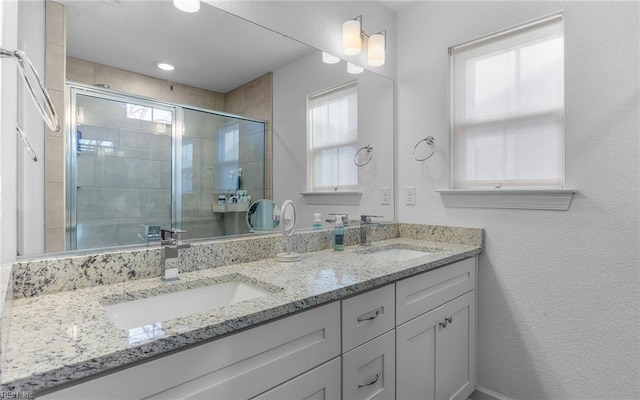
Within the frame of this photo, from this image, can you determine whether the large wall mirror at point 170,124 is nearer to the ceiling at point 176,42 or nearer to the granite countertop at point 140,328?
the ceiling at point 176,42

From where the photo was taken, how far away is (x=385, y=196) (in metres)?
2.27

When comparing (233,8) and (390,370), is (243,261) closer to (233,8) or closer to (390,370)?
(390,370)

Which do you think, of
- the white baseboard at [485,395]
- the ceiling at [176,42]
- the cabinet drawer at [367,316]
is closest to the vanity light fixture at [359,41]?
the ceiling at [176,42]

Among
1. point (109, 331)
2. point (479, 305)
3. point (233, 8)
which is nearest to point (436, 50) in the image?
point (233, 8)

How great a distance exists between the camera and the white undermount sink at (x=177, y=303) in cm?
100

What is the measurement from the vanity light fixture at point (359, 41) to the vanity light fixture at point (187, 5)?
858mm

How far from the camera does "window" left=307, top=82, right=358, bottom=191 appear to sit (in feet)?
6.07

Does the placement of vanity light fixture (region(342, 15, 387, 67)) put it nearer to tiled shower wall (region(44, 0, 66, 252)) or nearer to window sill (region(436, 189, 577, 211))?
window sill (region(436, 189, 577, 211))

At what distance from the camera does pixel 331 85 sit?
1.95 metres

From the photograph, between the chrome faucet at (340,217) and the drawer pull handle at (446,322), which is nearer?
the drawer pull handle at (446,322)

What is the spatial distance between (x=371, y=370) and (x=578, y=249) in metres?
1.18

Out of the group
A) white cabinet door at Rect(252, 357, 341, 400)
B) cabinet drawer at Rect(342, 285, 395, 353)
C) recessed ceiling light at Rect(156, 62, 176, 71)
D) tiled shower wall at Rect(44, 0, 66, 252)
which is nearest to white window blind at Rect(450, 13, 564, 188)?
cabinet drawer at Rect(342, 285, 395, 353)

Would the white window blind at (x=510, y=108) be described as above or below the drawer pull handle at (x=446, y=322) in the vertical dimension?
above

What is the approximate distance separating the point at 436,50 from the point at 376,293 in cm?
165
